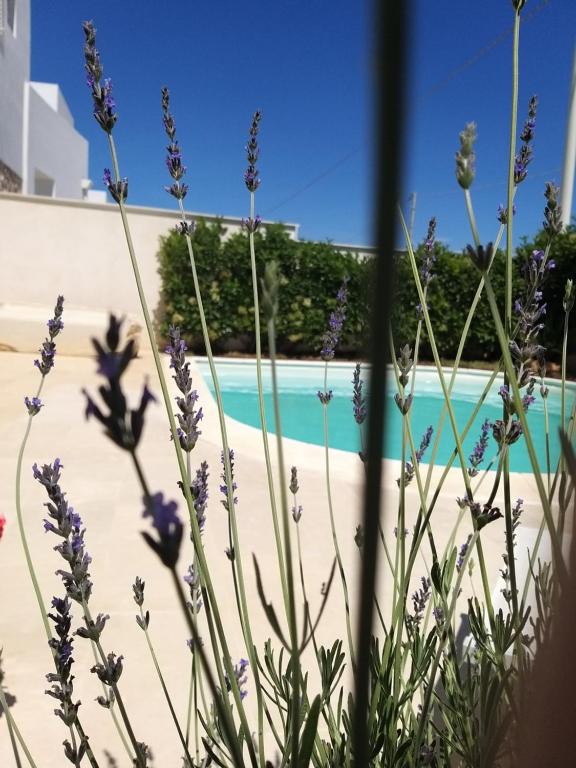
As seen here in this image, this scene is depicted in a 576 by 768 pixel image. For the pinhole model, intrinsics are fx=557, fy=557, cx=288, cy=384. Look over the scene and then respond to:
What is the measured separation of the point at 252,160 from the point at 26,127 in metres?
18.6

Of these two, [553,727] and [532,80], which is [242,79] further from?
[553,727]

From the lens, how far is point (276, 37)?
20.6 inches

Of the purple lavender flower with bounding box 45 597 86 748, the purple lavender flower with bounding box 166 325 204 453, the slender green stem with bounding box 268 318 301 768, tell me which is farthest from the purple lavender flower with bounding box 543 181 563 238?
the purple lavender flower with bounding box 45 597 86 748

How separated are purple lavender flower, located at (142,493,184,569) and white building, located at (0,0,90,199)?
15716mm


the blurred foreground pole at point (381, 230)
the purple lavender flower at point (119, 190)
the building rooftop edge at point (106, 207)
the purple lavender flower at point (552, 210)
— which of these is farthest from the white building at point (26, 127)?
the blurred foreground pole at point (381, 230)

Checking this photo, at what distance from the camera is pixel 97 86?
69cm

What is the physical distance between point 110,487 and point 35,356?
559 cm

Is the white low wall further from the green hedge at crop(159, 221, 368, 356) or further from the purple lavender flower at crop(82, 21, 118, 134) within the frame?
the purple lavender flower at crop(82, 21, 118, 134)

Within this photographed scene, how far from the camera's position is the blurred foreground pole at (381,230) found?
0.16 m

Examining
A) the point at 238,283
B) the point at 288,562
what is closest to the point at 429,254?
the point at 288,562

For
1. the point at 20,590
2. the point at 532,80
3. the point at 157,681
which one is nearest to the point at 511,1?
the point at 532,80

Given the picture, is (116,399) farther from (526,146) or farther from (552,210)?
(526,146)

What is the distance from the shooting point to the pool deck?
1.69m

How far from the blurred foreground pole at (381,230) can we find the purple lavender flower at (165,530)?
12cm
